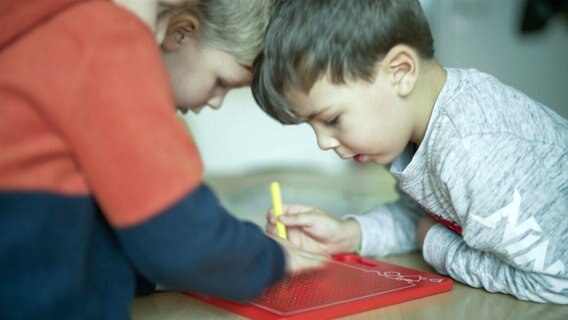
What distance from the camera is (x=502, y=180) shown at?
80cm

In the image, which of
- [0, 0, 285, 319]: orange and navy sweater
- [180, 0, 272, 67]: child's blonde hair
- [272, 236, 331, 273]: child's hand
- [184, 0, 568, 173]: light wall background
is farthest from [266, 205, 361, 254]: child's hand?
[184, 0, 568, 173]: light wall background

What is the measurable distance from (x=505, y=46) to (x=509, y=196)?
5.49 ft

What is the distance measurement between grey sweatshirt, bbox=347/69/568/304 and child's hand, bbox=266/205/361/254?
189 millimetres

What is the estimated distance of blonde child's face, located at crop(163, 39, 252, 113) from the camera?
37.2 inches

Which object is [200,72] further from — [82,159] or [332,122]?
[82,159]

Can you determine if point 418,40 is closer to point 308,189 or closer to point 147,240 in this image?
point 147,240

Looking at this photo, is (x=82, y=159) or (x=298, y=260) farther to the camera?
(x=298, y=260)

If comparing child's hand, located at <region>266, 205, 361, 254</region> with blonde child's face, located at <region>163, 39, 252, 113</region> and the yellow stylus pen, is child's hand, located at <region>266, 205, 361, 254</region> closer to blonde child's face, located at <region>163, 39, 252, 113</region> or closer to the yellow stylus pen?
the yellow stylus pen

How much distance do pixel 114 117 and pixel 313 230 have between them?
0.50m

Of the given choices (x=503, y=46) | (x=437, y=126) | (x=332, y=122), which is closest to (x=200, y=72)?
(x=332, y=122)

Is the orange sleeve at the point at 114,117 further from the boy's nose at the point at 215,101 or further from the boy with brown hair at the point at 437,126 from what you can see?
the boy's nose at the point at 215,101

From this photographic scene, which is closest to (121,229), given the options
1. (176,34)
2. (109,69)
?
(109,69)

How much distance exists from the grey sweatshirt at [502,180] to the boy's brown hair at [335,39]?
3.8 inches

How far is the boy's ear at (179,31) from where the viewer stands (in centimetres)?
89
